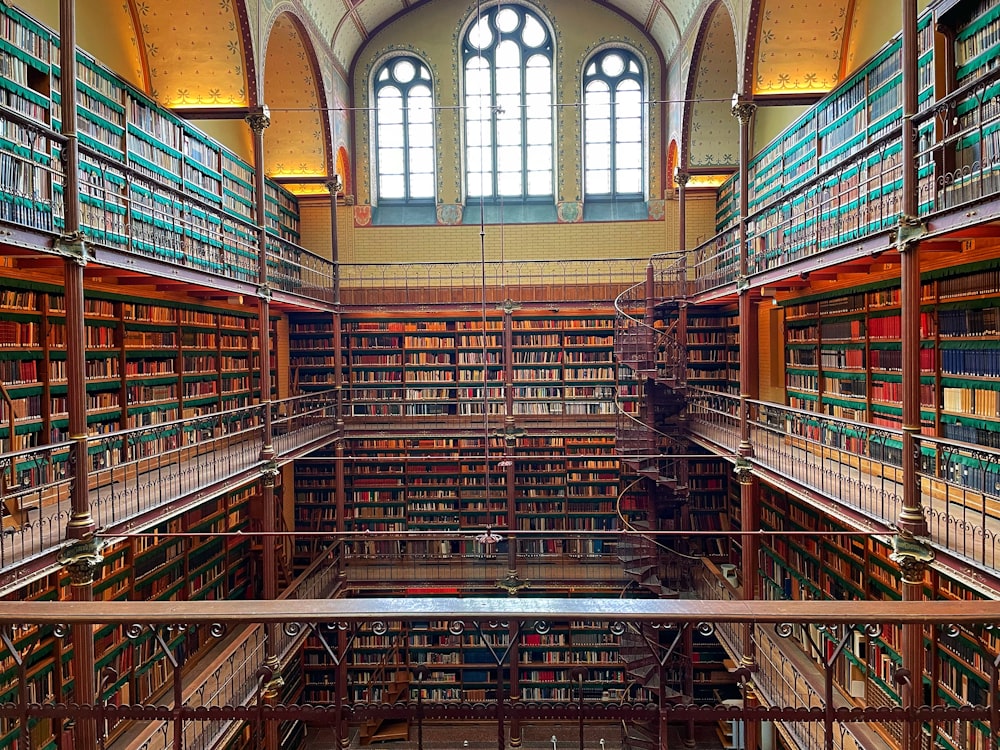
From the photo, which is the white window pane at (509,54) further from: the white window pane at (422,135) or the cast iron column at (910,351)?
the cast iron column at (910,351)

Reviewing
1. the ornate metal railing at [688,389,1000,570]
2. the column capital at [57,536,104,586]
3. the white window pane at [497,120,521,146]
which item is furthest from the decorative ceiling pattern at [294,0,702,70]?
the column capital at [57,536,104,586]

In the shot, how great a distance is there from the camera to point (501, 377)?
410 inches

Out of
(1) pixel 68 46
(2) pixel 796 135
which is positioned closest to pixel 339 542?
(1) pixel 68 46

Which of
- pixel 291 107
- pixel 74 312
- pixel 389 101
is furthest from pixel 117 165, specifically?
pixel 389 101

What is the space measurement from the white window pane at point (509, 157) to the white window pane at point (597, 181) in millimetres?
1171

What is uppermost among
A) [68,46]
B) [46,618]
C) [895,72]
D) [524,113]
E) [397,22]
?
[397,22]

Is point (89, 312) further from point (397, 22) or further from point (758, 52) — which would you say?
point (397, 22)

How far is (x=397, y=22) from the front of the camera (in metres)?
11.3

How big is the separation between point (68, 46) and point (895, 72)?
6271 millimetres

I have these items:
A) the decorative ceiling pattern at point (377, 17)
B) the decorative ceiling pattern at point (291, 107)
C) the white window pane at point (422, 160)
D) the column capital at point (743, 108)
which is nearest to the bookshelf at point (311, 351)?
the decorative ceiling pattern at point (291, 107)

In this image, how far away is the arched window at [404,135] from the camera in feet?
37.4

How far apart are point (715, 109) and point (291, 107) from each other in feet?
20.4

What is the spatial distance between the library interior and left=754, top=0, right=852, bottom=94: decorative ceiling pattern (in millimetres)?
35

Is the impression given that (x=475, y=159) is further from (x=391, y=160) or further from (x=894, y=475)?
(x=894, y=475)
